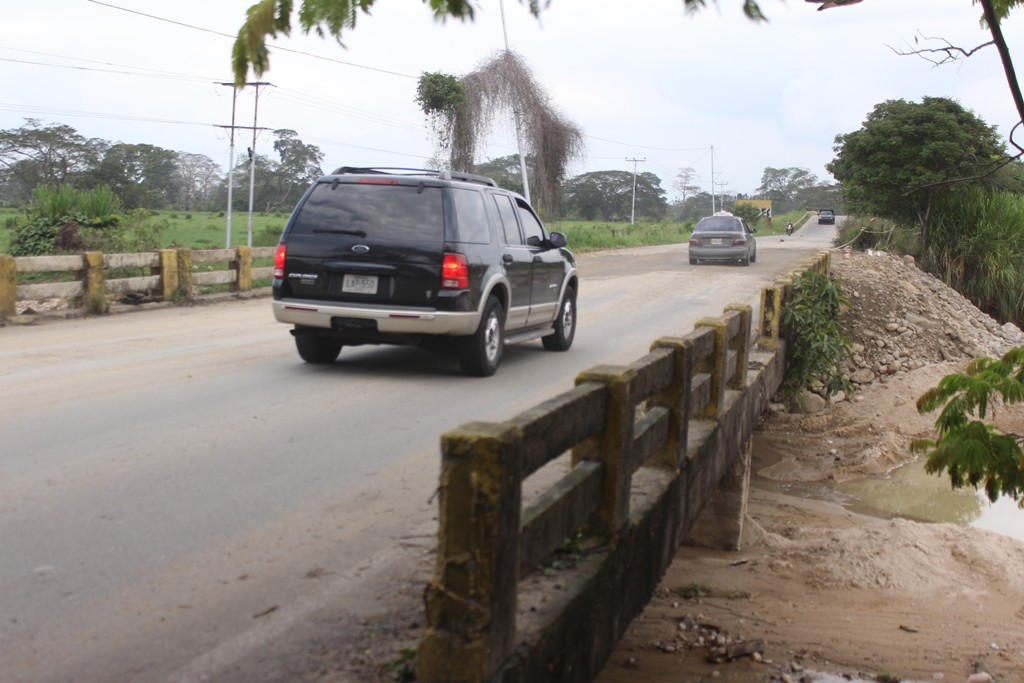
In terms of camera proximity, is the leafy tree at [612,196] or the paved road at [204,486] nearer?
the paved road at [204,486]

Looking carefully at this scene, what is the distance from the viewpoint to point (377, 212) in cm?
997

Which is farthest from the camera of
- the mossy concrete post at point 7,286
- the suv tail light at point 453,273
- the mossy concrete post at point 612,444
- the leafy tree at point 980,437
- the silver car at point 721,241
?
the silver car at point 721,241

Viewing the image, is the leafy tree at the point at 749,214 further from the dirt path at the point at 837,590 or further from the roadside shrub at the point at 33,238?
the dirt path at the point at 837,590

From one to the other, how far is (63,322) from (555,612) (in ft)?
42.2

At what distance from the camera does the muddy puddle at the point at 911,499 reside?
12727mm

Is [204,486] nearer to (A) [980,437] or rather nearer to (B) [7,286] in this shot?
(A) [980,437]

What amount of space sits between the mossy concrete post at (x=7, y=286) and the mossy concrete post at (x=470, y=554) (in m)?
13.1

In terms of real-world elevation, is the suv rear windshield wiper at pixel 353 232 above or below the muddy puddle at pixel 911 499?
above

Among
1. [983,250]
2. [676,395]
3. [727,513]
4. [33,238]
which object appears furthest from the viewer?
[983,250]

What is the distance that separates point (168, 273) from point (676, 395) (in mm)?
13267

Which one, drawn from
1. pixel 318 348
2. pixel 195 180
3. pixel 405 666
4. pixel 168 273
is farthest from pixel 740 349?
pixel 195 180

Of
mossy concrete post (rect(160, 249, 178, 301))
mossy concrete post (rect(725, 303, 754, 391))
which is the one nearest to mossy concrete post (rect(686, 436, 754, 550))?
mossy concrete post (rect(725, 303, 754, 391))

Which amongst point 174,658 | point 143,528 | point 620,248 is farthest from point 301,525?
point 620,248

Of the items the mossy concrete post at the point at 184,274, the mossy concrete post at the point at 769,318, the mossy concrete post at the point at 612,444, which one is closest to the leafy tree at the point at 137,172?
the mossy concrete post at the point at 184,274
